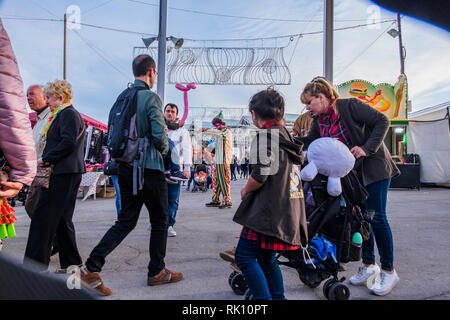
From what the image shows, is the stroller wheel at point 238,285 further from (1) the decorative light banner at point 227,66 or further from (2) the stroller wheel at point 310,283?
(1) the decorative light banner at point 227,66

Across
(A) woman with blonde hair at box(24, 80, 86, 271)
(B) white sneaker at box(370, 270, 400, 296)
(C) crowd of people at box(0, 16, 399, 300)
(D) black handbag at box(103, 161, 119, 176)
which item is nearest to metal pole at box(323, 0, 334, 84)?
(C) crowd of people at box(0, 16, 399, 300)

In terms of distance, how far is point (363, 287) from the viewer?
274cm

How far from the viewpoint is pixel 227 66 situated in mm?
5930

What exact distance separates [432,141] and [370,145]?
1314 centimetres

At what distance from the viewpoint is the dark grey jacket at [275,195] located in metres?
1.86

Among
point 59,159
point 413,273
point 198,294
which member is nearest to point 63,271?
point 59,159

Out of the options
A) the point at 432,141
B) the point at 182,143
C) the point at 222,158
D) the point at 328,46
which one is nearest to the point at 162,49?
the point at 182,143

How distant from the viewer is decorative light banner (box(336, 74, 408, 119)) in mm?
14352

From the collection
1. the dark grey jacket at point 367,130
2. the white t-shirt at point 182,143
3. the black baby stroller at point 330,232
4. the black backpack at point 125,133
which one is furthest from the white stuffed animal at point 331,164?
the white t-shirt at point 182,143

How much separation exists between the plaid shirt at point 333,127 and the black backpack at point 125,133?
63.3 inches

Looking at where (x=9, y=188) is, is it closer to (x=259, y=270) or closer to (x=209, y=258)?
(x=259, y=270)

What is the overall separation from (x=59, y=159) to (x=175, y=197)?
6.40ft

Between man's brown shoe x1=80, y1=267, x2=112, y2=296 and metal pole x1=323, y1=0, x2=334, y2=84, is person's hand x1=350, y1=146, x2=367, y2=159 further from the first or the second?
man's brown shoe x1=80, y1=267, x2=112, y2=296

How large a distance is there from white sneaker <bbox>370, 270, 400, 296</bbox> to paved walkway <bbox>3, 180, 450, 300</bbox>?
6 cm
